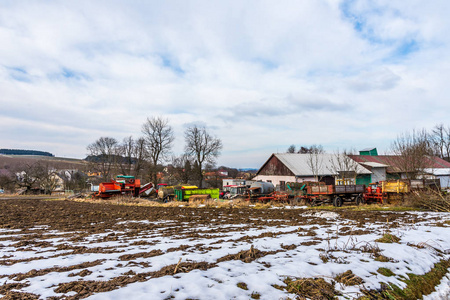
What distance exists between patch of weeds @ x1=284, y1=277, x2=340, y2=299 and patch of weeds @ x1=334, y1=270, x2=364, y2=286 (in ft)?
0.79

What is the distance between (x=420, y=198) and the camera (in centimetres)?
1781

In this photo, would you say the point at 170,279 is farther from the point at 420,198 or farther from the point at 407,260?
the point at 420,198

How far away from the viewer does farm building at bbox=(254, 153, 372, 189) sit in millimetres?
41812

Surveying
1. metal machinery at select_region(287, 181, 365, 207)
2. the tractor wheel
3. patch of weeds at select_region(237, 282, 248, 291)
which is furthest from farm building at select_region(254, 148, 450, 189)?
patch of weeds at select_region(237, 282, 248, 291)

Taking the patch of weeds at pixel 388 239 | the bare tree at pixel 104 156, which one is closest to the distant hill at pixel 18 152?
the bare tree at pixel 104 156

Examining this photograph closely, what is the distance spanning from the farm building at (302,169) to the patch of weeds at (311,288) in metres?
36.7

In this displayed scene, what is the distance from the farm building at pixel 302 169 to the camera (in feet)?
137

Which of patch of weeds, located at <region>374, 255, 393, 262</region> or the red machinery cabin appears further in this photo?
the red machinery cabin

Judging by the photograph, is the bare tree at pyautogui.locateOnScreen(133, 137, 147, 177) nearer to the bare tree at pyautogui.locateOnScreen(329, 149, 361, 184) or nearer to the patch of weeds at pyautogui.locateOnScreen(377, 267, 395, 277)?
the bare tree at pyautogui.locateOnScreen(329, 149, 361, 184)

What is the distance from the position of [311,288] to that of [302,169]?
3988 centimetres

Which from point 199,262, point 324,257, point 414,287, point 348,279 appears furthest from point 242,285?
point 414,287

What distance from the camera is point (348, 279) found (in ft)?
16.9

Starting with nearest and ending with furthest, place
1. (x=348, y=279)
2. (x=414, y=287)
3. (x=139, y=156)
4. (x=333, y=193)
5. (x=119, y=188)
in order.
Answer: (x=348, y=279) → (x=414, y=287) → (x=333, y=193) → (x=119, y=188) → (x=139, y=156)

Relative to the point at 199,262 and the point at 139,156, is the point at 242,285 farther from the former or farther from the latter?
the point at 139,156
